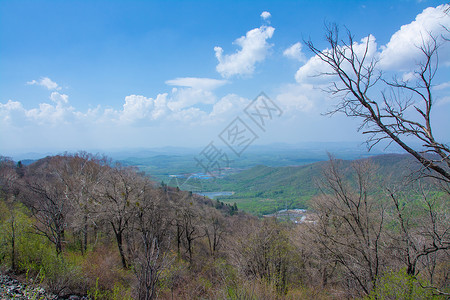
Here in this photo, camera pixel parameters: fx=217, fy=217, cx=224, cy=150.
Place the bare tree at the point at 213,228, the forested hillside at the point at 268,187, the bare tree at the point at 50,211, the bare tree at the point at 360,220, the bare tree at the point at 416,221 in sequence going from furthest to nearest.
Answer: the forested hillside at the point at 268,187
the bare tree at the point at 213,228
the bare tree at the point at 360,220
the bare tree at the point at 50,211
the bare tree at the point at 416,221

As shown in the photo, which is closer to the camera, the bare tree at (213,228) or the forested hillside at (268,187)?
the bare tree at (213,228)

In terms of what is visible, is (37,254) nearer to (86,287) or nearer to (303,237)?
(86,287)

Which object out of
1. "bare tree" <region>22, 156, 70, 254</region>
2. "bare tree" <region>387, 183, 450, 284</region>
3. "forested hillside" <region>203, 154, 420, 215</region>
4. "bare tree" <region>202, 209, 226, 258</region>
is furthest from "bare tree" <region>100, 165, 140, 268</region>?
"forested hillside" <region>203, 154, 420, 215</region>

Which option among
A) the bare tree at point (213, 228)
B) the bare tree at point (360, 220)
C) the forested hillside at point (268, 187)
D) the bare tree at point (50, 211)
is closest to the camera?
the bare tree at point (50, 211)

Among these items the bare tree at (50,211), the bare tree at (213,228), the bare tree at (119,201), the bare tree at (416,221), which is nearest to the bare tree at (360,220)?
the bare tree at (416,221)

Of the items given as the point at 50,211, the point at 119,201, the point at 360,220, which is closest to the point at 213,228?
the point at 119,201

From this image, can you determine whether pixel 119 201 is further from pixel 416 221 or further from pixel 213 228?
pixel 416 221

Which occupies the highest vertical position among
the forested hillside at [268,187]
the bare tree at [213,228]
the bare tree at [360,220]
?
the bare tree at [360,220]

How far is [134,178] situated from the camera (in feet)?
50.0

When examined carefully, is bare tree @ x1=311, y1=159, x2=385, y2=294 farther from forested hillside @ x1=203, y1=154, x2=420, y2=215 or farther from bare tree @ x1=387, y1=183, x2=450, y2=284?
forested hillside @ x1=203, y1=154, x2=420, y2=215

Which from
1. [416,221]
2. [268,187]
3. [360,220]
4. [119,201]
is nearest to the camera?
[416,221]

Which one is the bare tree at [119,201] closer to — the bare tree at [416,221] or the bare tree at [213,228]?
the bare tree at [213,228]

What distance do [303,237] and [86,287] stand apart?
12.0 m

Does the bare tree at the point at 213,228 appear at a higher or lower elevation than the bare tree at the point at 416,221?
lower
